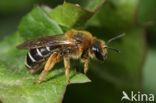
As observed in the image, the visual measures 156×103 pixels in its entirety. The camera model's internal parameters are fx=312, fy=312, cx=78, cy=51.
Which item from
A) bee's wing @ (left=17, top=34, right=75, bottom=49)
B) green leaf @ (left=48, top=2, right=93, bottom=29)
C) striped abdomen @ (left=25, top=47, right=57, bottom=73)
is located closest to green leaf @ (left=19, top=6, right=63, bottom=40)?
green leaf @ (left=48, top=2, right=93, bottom=29)

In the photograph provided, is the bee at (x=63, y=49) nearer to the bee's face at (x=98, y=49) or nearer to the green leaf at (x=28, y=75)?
the bee's face at (x=98, y=49)

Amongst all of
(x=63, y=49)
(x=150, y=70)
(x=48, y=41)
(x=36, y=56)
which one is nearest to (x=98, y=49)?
(x=63, y=49)

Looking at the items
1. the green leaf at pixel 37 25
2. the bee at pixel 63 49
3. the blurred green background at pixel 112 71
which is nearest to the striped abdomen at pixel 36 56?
the bee at pixel 63 49

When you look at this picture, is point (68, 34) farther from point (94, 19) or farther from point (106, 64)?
point (106, 64)

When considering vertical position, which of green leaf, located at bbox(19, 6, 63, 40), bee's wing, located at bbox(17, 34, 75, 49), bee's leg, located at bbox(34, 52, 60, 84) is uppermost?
green leaf, located at bbox(19, 6, 63, 40)

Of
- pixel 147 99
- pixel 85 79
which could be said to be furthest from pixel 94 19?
pixel 147 99

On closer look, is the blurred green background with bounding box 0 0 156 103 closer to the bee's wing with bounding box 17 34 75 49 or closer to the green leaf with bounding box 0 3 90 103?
the green leaf with bounding box 0 3 90 103

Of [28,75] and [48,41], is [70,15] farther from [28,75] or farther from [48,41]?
[28,75]

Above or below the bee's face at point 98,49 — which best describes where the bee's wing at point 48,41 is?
above
